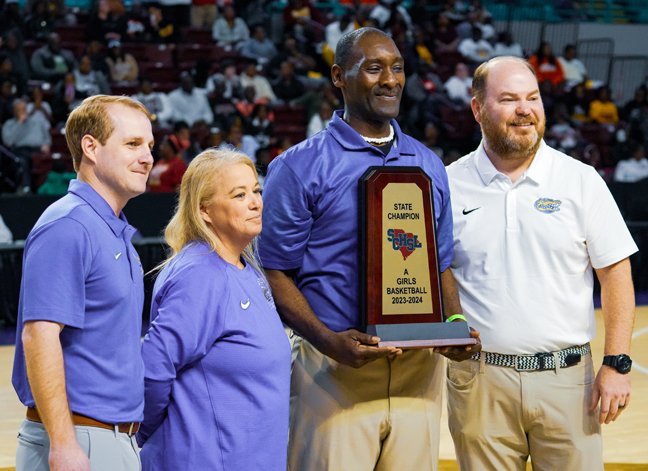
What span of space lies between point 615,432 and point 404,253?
7.40 feet

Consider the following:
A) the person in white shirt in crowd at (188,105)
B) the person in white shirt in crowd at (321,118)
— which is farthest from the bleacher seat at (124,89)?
the person in white shirt in crowd at (321,118)

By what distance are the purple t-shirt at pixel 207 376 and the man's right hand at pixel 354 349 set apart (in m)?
0.19

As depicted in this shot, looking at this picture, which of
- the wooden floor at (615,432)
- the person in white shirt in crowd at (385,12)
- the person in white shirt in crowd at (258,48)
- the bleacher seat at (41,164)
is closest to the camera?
the wooden floor at (615,432)

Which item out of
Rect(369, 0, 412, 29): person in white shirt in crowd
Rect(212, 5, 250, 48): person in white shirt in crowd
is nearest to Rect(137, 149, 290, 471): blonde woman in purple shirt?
Rect(212, 5, 250, 48): person in white shirt in crowd

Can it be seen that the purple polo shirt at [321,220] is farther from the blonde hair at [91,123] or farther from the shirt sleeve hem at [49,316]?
the shirt sleeve hem at [49,316]

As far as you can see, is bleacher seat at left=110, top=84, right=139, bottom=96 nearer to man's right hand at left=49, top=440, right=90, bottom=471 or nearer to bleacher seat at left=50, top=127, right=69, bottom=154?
bleacher seat at left=50, top=127, right=69, bottom=154

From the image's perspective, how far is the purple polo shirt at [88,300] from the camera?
1636mm

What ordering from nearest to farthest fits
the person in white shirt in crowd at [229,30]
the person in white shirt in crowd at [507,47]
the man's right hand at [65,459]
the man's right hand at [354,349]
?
the man's right hand at [65,459]
the man's right hand at [354,349]
the person in white shirt in crowd at [229,30]
the person in white shirt in crowd at [507,47]

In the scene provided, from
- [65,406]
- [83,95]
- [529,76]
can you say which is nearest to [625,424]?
[529,76]

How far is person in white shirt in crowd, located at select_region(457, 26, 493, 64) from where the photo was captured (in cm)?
1272

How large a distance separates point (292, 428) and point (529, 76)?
136 cm

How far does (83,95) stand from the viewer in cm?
958

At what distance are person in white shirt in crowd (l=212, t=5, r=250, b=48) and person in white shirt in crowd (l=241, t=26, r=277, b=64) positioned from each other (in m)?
0.20

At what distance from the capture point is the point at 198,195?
2.00 meters
